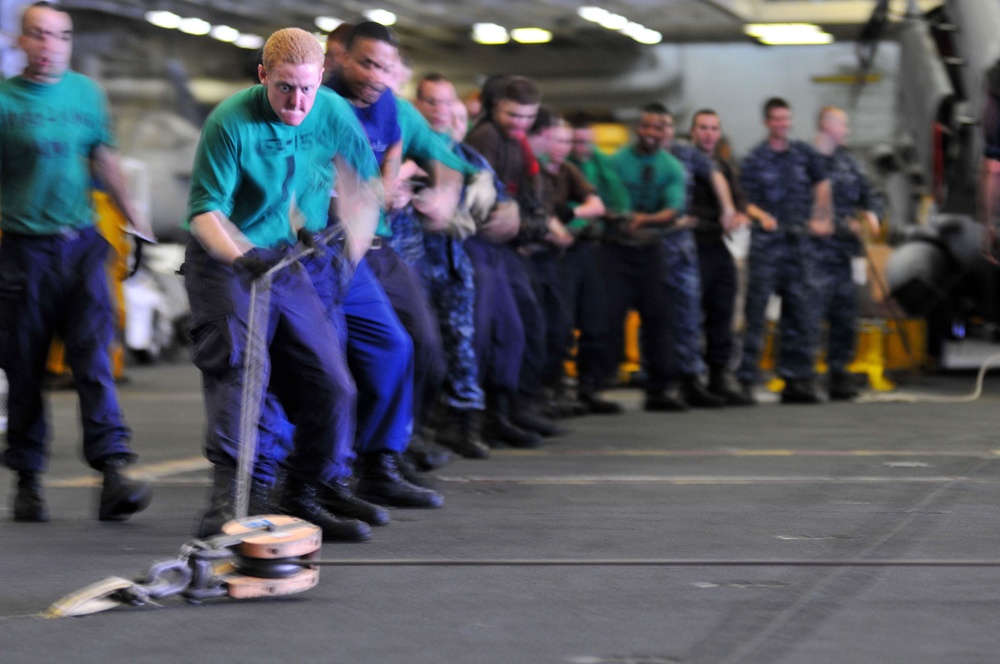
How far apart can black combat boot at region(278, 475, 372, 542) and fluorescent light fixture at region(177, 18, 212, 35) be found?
672 inches

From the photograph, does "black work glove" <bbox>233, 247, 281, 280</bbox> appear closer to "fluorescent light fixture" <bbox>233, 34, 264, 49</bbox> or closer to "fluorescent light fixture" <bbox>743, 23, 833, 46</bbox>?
"fluorescent light fixture" <bbox>743, 23, 833, 46</bbox>

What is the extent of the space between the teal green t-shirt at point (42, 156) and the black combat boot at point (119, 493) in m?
0.80

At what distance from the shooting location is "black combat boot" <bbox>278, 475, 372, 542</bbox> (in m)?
4.84

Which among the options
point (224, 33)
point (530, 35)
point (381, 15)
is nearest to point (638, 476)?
point (381, 15)

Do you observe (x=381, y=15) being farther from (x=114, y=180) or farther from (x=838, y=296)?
(x=114, y=180)

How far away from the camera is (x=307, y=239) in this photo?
454 centimetres

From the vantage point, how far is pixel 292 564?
3.95 meters

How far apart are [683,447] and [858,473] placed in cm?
138

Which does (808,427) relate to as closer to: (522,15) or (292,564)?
(292,564)

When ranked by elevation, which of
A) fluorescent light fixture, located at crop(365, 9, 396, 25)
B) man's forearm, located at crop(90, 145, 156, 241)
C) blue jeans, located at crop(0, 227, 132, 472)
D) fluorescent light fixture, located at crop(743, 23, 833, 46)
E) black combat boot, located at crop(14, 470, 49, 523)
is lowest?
black combat boot, located at crop(14, 470, 49, 523)

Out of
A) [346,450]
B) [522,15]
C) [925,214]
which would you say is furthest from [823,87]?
[346,450]

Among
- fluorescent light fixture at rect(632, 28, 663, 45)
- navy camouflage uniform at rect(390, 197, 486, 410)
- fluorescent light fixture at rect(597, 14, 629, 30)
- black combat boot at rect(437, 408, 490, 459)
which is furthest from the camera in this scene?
fluorescent light fixture at rect(632, 28, 663, 45)

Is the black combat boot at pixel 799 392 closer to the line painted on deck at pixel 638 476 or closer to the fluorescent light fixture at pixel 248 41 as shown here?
the line painted on deck at pixel 638 476

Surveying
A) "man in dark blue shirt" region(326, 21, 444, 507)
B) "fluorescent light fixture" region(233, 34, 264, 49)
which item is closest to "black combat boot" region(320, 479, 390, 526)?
"man in dark blue shirt" region(326, 21, 444, 507)
